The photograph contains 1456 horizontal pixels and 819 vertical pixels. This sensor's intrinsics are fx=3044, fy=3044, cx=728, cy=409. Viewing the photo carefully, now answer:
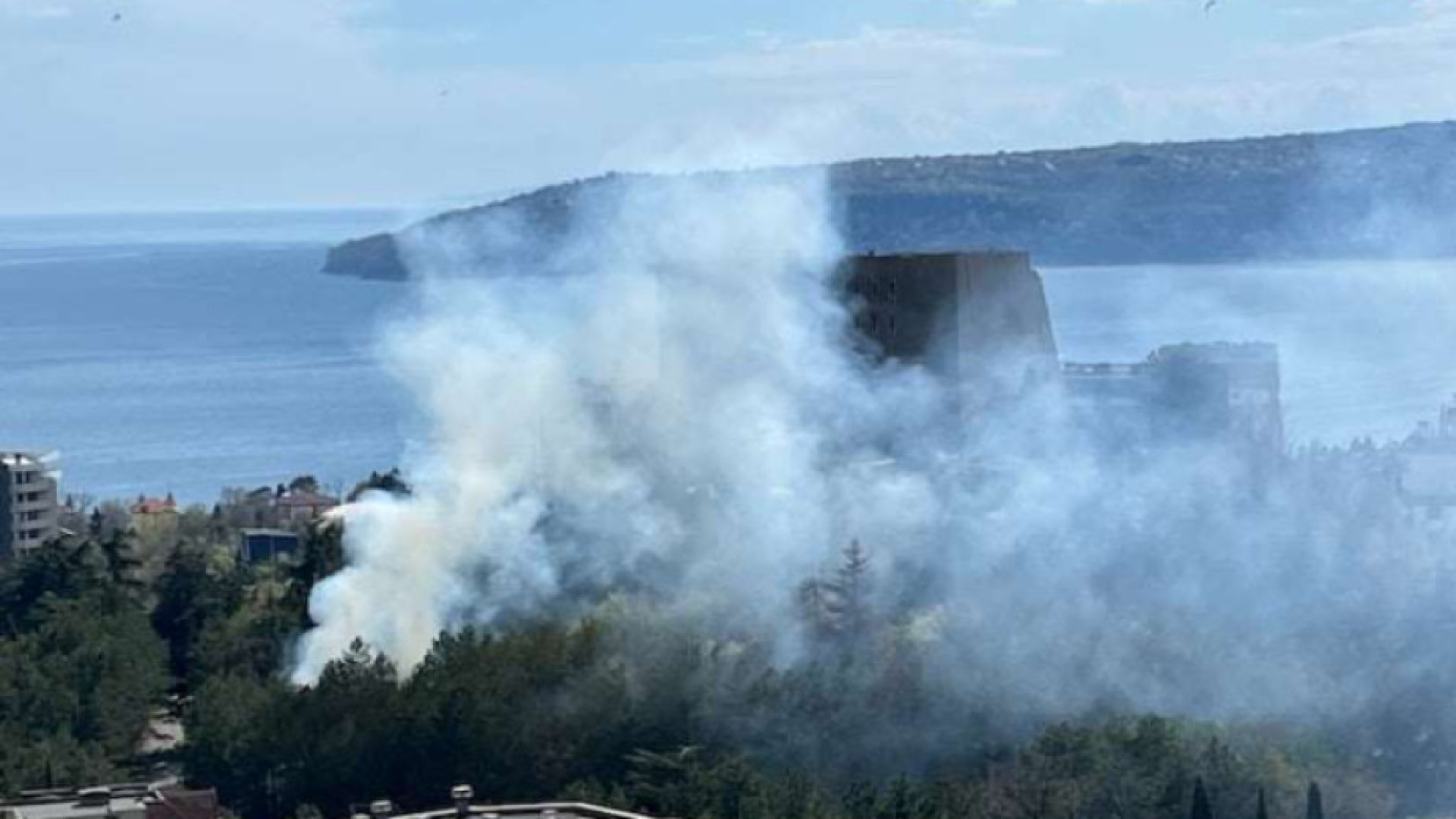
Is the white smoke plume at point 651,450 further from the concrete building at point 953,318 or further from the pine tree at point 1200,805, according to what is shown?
the pine tree at point 1200,805

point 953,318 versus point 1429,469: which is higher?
point 953,318

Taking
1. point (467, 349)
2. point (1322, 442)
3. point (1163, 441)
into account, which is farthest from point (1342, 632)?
point (1322, 442)

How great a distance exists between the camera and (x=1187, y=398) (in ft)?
136

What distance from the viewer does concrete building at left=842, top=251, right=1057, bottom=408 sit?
125 feet

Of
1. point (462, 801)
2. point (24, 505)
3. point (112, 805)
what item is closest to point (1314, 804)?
point (462, 801)

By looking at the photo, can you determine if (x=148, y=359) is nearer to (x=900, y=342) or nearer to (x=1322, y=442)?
(x=1322, y=442)

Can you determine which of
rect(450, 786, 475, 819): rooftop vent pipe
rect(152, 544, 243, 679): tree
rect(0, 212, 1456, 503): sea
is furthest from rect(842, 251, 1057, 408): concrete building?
rect(450, 786, 475, 819): rooftop vent pipe

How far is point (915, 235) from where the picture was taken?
88.2 meters

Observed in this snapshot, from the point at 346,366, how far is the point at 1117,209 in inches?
959

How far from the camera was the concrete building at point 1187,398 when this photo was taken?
37531mm

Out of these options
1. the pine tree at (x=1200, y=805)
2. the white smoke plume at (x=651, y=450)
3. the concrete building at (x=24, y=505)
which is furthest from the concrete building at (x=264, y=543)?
the pine tree at (x=1200, y=805)

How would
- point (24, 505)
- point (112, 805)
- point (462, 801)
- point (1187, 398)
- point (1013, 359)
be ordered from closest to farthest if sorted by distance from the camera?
point (462, 801), point (112, 805), point (1013, 359), point (1187, 398), point (24, 505)

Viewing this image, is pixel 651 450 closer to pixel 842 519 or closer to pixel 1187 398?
pixel 842 519

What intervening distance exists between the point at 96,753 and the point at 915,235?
61.6 m
